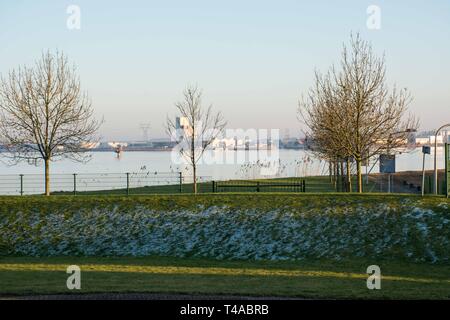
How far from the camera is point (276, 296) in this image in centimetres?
1452

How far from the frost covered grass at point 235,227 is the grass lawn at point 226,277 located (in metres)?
1.01

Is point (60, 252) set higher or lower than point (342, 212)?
lower

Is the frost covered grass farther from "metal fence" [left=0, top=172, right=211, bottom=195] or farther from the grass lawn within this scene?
"metal fence" [left=0, top=172, right=211, bottom=195]

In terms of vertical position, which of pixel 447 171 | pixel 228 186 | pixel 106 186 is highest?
pixel 447 171

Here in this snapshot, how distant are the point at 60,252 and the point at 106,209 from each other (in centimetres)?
364

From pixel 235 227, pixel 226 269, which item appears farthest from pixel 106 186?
pixel 226 269

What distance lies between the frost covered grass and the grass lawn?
1015mm

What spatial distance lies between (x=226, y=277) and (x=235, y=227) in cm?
688

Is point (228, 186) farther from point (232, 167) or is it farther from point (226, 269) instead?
point (232, 167)

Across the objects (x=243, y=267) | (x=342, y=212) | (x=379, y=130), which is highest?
(x=379, y=130)

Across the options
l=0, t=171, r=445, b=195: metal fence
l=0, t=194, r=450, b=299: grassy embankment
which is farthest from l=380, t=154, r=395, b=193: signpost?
l=0, t=194, r=450, b=299: grassy embankment

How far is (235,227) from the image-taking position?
2475 centimetres
